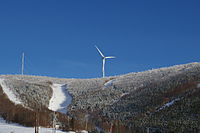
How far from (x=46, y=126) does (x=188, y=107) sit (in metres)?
18.0

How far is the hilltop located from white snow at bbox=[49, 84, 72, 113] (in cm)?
83

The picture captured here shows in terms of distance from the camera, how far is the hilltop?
31119mm

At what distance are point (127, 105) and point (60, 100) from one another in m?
14.8

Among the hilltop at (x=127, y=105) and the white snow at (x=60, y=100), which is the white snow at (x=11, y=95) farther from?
the white snow at (x=60, y=100)

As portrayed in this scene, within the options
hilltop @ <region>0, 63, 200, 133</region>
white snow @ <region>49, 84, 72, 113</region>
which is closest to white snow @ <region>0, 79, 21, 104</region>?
hilltop @ <region>0, 63, 200, 133</region>

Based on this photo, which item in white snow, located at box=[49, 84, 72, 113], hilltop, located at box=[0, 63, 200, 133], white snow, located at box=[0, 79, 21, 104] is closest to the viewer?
hilltop, located at box=[0, 63, 200, 133]

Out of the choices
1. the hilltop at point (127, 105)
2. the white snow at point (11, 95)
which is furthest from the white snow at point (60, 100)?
the white snow at point (11, 95)

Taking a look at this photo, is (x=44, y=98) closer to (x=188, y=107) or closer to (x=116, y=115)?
(x=116, y=115)

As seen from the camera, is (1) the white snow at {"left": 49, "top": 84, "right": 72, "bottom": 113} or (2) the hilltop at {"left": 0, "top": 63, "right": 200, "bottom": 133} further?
(1) the white snow at {"left": 49, "top": 84, "right": 72, "bottom": 113}

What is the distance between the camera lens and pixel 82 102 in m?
53.7

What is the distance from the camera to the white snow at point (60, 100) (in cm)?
4970

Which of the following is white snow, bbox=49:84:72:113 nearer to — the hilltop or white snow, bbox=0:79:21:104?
the hilltop

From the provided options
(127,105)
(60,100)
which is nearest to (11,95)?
(60,100)

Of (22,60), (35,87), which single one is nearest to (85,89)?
(35,87)
